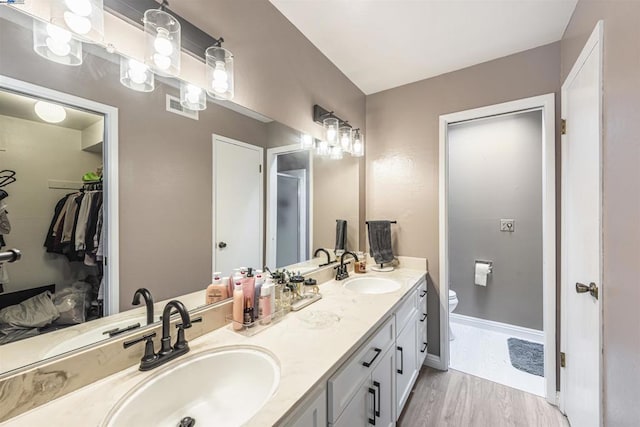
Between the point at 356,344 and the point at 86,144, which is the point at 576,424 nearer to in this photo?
the point at 356,344

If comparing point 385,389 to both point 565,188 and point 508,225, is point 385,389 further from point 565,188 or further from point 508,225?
point 508,225

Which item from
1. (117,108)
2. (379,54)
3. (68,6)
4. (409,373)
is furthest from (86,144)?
(409,373)

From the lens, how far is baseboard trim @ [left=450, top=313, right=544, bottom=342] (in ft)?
8.88

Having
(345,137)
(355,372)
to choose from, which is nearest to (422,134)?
(345,137)

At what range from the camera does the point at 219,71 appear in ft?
3.78

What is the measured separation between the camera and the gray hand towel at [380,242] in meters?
2.23

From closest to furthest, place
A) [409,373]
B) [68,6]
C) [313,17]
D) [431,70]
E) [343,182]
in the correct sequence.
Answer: [68,6]
[313,17]
[409,373]
[431,70]
[343,182]

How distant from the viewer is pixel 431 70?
2143mm

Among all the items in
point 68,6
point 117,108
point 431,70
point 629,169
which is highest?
point 431,70

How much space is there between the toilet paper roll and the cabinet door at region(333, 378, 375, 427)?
7.57ft

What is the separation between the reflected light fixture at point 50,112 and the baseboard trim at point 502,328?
370cm

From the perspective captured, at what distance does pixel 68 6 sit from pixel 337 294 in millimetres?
1649

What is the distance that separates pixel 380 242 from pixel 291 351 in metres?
1.48

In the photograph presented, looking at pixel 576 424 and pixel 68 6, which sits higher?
pixel 68 6
